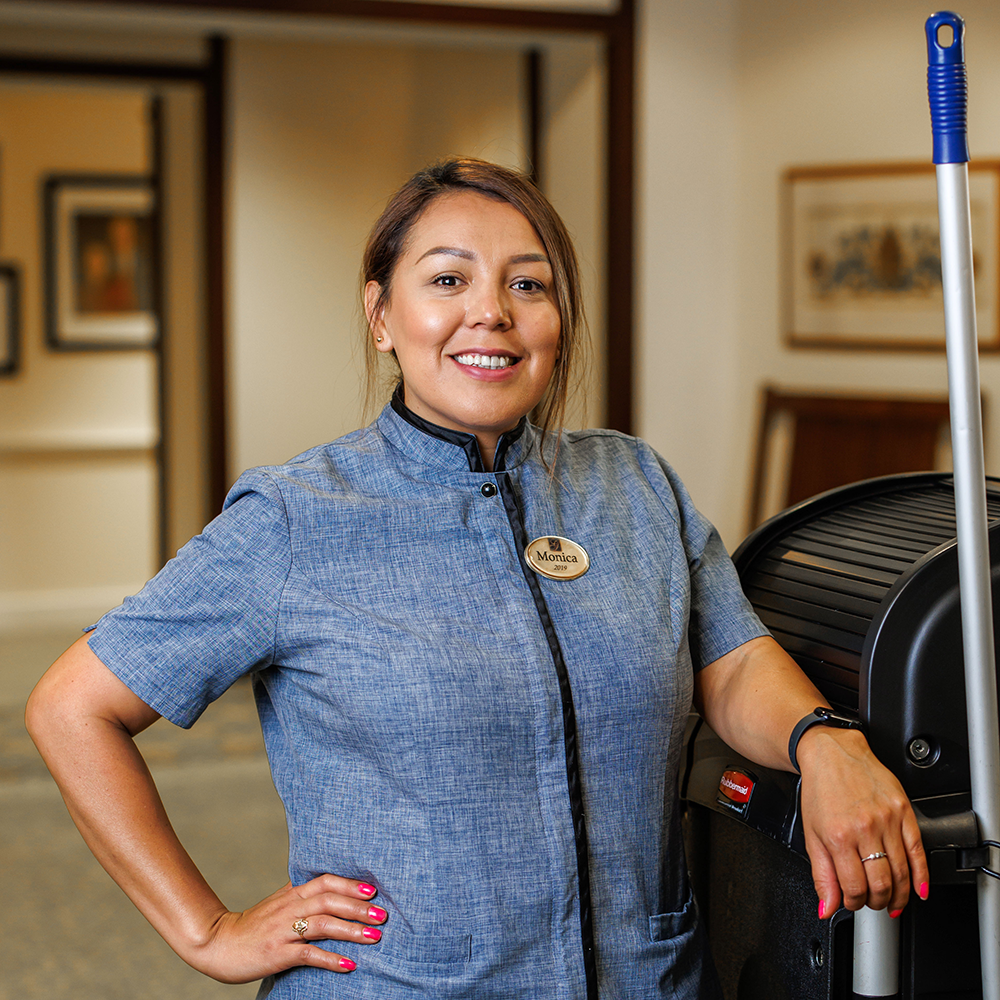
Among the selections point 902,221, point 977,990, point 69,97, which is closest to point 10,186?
point 69,97

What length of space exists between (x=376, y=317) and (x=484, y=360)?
0.18 meters

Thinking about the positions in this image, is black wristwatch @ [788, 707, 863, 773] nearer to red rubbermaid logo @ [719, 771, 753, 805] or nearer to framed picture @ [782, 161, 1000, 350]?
red rubbermaid logo @ [719, 771, 753, 805]

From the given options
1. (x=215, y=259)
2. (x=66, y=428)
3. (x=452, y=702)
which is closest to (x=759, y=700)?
(x=452, y=702)

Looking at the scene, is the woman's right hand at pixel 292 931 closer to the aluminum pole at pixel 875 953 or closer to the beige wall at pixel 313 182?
the aluminum pole at pixel 875 953

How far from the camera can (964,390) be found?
1012 millimetres

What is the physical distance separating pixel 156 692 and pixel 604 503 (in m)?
0.49

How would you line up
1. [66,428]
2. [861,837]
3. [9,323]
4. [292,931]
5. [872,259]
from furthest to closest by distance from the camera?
[66,428] < [9,323] < [872,259] < [292,931] < [861,837]

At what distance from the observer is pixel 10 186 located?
6.07 meters

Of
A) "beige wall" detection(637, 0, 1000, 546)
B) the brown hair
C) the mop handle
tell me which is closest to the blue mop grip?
the mop handle

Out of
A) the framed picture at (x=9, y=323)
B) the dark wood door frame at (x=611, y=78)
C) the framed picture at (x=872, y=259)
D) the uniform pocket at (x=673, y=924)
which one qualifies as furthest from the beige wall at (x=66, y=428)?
the uniform pocket at (x=673, y=924)

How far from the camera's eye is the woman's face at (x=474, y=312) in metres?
1.19

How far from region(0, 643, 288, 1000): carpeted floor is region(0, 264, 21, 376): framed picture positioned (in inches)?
91.1

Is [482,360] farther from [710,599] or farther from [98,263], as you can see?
[98,263]

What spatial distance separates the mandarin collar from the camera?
1215 mm
